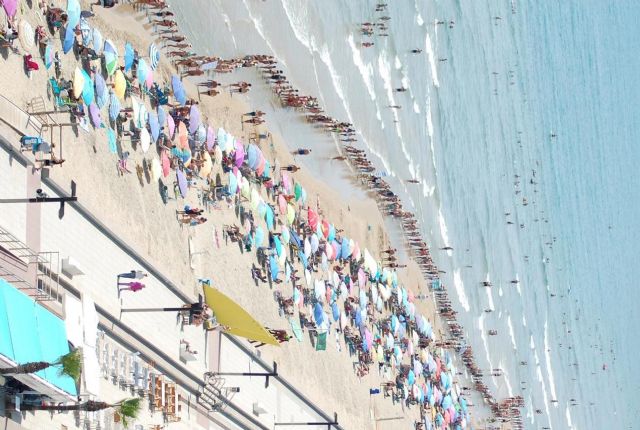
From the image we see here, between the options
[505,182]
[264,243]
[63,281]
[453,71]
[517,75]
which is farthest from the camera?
[517,75]

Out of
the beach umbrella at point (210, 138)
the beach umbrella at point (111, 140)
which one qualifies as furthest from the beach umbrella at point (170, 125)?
the beach umbrella at point (111, 140)

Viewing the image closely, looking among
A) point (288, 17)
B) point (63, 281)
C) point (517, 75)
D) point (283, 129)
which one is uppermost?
point (517, 75)

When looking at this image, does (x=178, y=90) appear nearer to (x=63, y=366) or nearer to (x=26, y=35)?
(x=26, y=35)

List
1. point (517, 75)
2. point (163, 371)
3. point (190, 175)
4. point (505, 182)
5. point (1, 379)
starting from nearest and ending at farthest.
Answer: point (1, 379) → point (163, 371) → point (190, 175) → point (505, 182) → point (517, 75)

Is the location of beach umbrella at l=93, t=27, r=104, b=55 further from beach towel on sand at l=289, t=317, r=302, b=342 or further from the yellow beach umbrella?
beach towel on sand at l=289, t=317, r=302, b=342

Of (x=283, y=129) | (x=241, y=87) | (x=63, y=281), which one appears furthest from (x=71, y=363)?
(x=283, y=129)

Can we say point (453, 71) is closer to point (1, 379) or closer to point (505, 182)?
point (505, 182)

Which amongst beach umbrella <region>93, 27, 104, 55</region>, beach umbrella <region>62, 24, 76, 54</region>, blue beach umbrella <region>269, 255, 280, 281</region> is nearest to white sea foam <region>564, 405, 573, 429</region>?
blue beach umbrella <region>269, 255, 280, 281</region>
